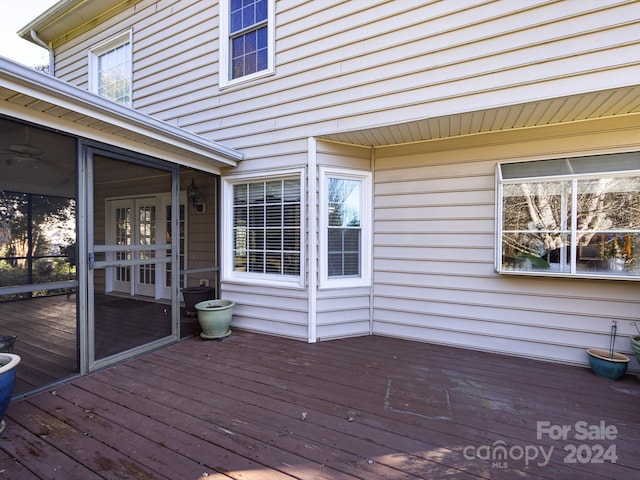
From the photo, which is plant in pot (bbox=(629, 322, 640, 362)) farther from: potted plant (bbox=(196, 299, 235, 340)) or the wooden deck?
potted plant (bbox=(196, 299, 235, 340))

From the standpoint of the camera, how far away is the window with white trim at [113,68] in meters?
5.68

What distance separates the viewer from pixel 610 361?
9.34 ft

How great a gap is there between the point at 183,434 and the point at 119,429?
455mm

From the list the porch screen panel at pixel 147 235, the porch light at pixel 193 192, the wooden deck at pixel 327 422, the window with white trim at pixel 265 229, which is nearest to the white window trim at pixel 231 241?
the window with white trim at pixel 265 229

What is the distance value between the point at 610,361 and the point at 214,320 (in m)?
4.08

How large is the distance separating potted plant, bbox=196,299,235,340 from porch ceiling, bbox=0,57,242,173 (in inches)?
71.5

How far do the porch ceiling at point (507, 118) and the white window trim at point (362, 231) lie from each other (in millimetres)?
413

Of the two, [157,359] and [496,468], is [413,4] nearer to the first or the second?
[496,468]

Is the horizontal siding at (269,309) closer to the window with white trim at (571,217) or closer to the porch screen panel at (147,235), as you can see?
the porch screen panel at (147,235)

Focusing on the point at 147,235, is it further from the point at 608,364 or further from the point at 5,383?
the point at 608,364

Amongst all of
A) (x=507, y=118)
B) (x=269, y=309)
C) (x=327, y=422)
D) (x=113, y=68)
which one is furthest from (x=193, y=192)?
(x=507, y=118)

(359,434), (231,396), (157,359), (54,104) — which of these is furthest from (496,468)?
(54,104)

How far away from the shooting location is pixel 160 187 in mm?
3779

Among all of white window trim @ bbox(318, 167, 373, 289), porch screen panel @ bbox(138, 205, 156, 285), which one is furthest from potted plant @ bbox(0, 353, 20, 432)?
white window trim @ bbox(318, 167, 373, 289)
